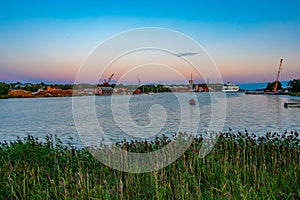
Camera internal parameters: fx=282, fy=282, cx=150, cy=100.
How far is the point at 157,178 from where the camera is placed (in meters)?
5.50

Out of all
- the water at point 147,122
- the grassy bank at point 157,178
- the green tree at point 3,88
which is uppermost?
the green tree at point 3,88

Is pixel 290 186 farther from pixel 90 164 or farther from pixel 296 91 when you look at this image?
pixel 296 91

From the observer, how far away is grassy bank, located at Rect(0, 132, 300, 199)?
15.0 feet

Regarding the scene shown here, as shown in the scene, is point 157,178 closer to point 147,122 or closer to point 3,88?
point 147,122

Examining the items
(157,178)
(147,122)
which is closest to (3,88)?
(147,122)

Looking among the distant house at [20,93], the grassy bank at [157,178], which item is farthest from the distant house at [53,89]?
the grassy bank at [157,178]

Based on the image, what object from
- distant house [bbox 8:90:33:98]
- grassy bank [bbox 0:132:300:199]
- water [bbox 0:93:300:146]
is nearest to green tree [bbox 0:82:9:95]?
distant house [bbox 8:90:33:98]

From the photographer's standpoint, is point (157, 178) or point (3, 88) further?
point (3, 88)

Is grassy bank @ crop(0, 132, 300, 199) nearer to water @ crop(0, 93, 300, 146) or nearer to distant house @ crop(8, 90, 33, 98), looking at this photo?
water @ crop(0, 93, 300, 146)

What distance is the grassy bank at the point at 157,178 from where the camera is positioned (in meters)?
4.57

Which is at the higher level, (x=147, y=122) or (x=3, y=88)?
(x=3, y=88)

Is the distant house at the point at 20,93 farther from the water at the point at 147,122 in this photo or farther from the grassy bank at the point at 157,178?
the grassy bank at the point at 157,178

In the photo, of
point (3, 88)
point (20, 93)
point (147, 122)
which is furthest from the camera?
point (20, 93)

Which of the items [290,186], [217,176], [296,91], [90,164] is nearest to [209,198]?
[217,176]
